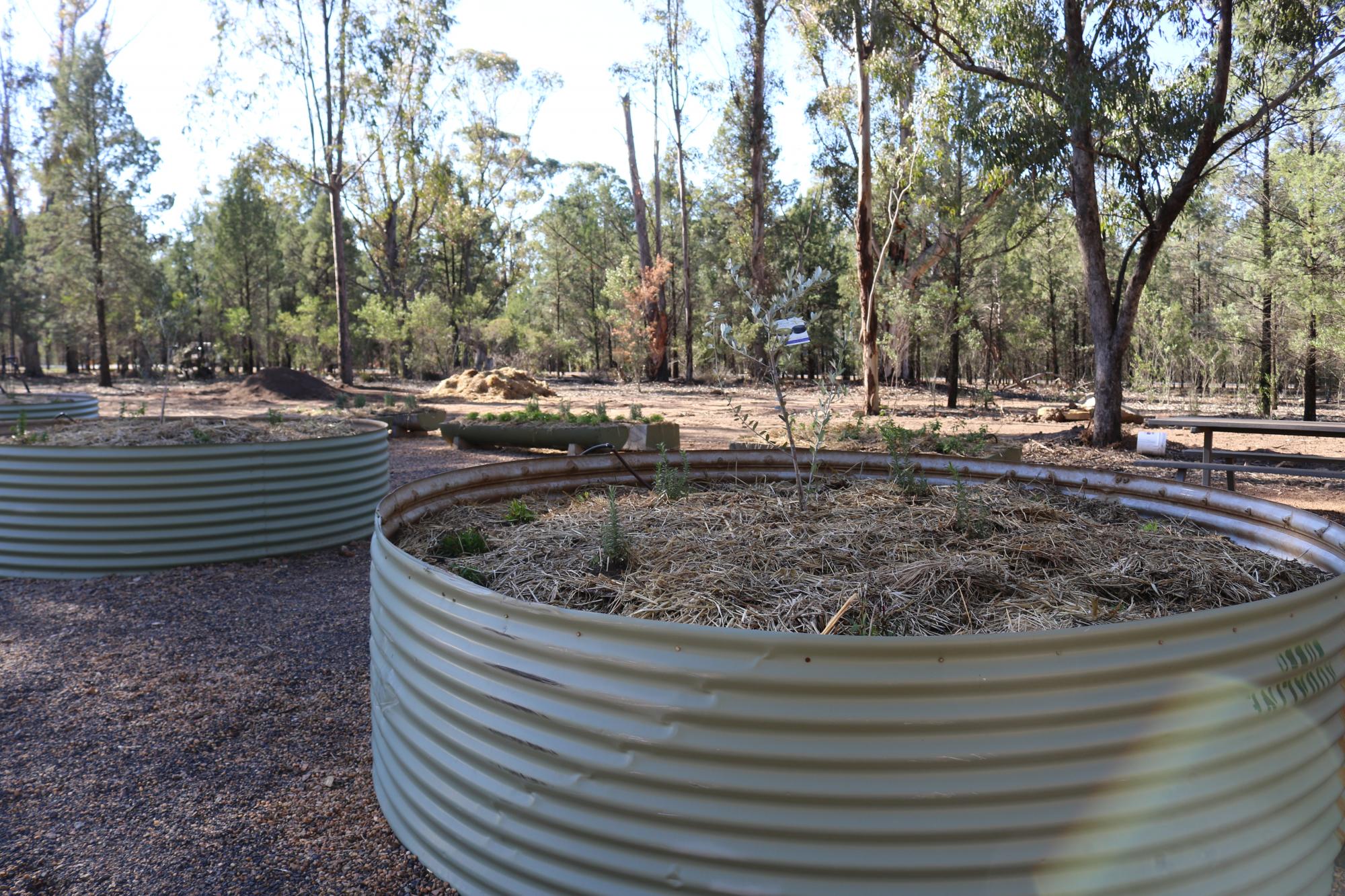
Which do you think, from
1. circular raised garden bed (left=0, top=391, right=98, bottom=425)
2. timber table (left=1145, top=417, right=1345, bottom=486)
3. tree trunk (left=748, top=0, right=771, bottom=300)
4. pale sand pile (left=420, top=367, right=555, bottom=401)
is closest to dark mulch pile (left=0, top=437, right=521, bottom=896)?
circular raised garden bed (left=0, top=391, right=98, bottom=425)

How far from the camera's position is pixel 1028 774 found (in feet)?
4.75

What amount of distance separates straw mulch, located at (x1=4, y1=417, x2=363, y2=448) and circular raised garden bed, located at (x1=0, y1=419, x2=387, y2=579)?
0.15 metres

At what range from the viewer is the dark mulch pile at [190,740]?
227cm

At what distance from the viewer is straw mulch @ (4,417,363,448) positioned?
17.8ft

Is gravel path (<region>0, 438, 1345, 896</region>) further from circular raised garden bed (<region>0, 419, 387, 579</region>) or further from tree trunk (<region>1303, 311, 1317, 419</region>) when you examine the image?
tree trunk (<region>1303, 311, 1317, 419</region>)

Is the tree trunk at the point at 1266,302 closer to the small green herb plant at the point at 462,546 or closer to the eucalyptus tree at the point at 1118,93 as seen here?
the eucalyptus tree at the point at 1118,93

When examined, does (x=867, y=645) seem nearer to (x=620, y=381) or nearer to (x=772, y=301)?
(x=772, y=301)

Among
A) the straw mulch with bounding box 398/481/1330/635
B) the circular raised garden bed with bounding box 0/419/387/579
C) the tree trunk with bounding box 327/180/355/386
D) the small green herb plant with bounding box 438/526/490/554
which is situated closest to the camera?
the straw mulch with bounding box 398/481/1330/635

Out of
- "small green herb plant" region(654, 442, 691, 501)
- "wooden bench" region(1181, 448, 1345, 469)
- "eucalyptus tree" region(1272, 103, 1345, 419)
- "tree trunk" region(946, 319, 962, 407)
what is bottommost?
"wooden bench" region(1181, 448, 1345, 469)

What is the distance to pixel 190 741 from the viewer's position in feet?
9.82

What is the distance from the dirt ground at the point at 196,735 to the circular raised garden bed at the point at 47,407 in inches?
165

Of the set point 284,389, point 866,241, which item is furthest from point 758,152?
point 284,389

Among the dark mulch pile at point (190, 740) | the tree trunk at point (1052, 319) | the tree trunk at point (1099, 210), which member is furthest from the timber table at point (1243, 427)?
the tree trunk at point (1052, 319)

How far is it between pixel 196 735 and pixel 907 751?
106 inches
